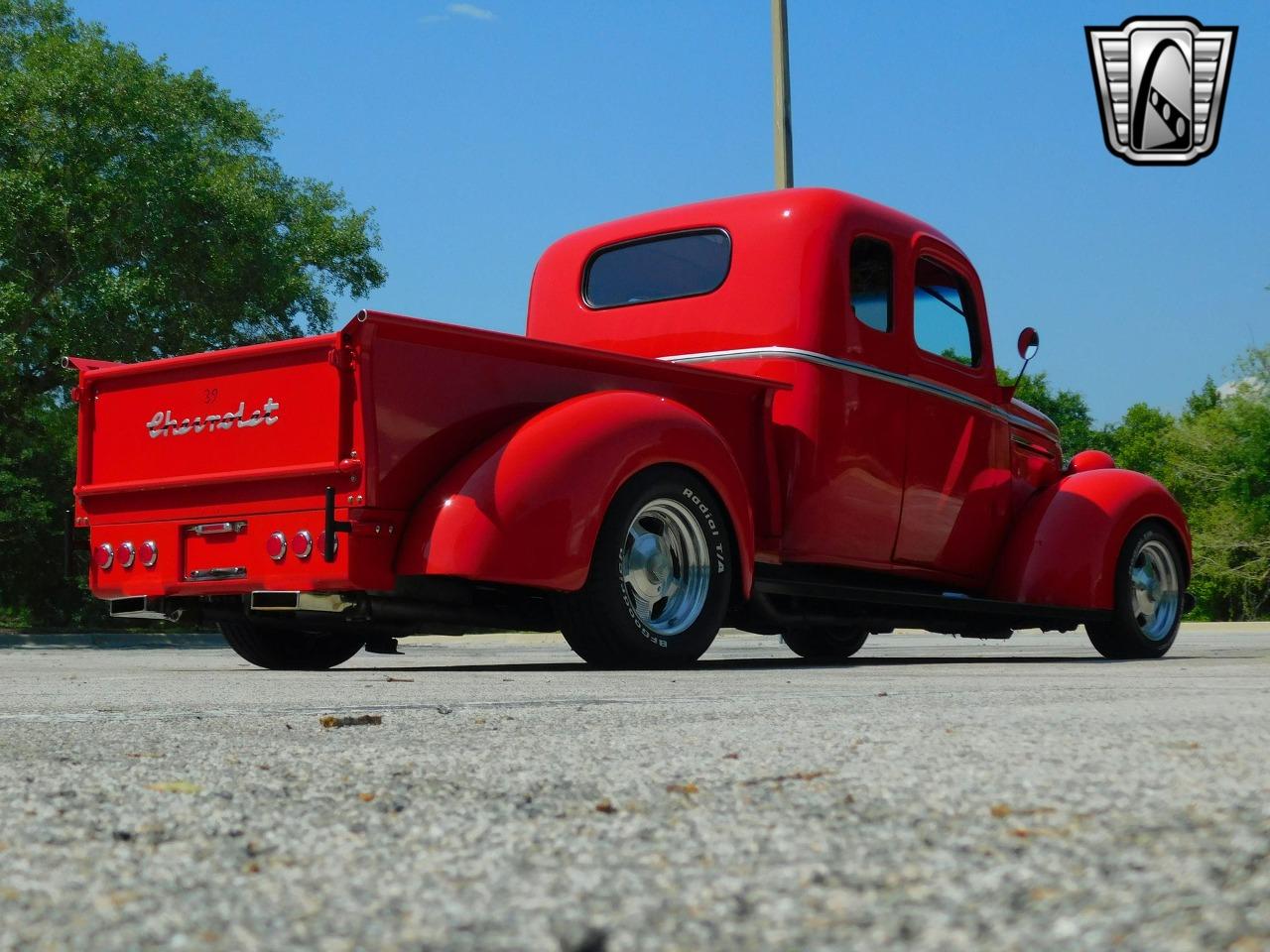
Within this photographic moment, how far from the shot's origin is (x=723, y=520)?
7.23 m

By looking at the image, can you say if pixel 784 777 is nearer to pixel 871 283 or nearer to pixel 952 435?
pixel 871 283

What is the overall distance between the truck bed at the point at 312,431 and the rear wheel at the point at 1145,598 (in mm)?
3041

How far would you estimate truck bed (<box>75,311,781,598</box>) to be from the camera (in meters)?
6.45

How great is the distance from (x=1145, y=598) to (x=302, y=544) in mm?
5721

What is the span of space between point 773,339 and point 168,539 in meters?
3.22

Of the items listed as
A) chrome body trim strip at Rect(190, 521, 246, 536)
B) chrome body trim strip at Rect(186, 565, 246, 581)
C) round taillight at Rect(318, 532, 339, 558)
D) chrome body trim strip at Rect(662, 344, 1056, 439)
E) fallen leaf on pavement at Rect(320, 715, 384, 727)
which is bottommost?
fallen leaf on pavement at Rect(320, 715, 384, 727)

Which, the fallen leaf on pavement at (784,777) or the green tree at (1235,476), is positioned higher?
the green tree at (1235,476)

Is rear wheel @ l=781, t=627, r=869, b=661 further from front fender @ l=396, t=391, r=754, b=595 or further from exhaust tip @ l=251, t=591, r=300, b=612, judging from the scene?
exhaust tip @ l=251, t=591, r=300, b=612

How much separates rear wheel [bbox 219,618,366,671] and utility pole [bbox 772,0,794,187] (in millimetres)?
6787

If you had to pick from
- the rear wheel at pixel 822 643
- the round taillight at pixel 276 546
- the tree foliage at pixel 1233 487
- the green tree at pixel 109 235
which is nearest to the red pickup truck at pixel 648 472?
the round taillight at pixel 276 546

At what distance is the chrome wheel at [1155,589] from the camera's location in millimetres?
9823

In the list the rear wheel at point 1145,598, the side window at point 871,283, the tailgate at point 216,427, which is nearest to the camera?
the tailgate at point 216,427

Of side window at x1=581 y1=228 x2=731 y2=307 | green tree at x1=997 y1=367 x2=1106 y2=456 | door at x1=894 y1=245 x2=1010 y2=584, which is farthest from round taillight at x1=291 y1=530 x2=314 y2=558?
green tree at x1=997 y1=367 x2=1106 y2=456

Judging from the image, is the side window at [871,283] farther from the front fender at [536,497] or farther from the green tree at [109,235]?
the green tree at [109,235]
